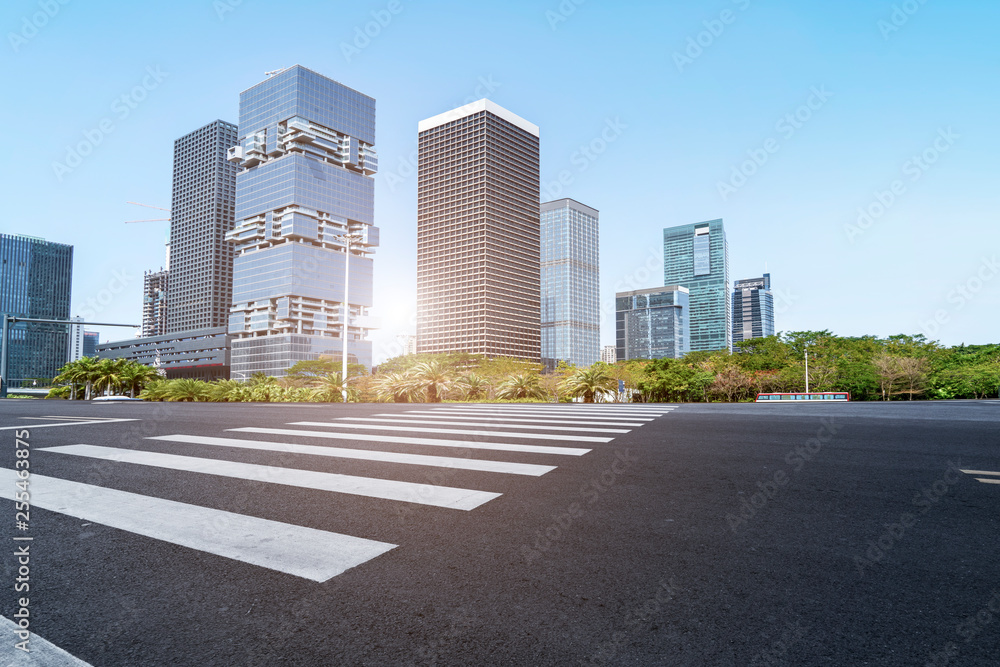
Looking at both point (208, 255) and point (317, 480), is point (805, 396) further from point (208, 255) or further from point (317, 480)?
point (208, 255)

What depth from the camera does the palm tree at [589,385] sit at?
23.8 meters

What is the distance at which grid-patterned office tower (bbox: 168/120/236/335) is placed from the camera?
18600 cm

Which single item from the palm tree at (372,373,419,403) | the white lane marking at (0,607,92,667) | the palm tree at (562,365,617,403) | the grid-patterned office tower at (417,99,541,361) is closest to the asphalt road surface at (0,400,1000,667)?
the white lane marking at (0,607,92,667)

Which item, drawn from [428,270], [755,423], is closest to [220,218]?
[428,270]

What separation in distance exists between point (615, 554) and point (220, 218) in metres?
223

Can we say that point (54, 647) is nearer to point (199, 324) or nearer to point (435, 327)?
point (435, 327)

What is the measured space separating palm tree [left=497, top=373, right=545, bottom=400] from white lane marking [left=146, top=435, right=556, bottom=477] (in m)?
17.1

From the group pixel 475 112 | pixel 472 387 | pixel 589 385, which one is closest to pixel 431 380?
pixel 472 387

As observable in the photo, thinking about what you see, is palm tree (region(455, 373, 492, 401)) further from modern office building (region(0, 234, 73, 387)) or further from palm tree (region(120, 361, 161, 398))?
modern office building (region(0, 234, 73, 387))

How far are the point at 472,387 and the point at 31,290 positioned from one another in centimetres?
13963

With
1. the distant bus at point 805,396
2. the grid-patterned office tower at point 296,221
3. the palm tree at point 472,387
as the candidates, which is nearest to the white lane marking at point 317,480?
the palm tree at point 472,387

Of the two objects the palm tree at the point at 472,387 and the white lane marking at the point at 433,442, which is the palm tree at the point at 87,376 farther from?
the white lane marking at the point at 433,442

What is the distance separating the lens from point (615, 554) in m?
2.78

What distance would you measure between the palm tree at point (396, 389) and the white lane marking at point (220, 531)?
17479 mm
